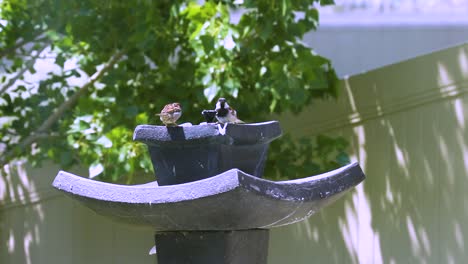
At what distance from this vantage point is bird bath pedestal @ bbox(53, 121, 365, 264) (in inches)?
123

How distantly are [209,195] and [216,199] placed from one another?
0.11 feet

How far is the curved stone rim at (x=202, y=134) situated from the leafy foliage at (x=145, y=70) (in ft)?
6.28

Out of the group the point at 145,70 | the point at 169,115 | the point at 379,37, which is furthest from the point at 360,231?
the point at 379,37

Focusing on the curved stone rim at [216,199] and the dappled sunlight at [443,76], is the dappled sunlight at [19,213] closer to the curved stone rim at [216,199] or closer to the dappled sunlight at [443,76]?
the dappled sunlight at [443,76]

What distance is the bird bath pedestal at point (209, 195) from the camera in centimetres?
313

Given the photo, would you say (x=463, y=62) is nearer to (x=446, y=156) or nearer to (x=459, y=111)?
(x=459, y=111)

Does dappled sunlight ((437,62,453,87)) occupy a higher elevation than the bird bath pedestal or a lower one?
higher

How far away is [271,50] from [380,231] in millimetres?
1309

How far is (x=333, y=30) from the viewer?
1118cm

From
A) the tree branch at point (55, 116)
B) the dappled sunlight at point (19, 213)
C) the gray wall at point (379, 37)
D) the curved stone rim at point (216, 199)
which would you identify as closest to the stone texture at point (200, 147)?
the curved stone rim at point (216, 199)

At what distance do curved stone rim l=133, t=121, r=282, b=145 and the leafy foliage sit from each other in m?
1.91

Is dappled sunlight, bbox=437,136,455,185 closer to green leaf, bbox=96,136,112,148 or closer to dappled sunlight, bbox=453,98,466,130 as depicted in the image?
dappled sunlight, bbox=453,98,466,130

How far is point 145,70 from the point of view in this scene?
6176 mm

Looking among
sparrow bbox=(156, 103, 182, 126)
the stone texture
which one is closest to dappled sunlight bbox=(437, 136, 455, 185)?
the stone texture
